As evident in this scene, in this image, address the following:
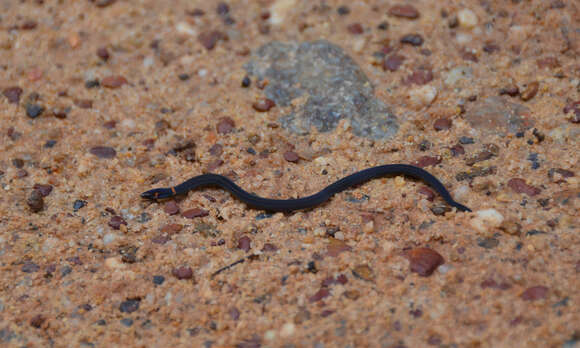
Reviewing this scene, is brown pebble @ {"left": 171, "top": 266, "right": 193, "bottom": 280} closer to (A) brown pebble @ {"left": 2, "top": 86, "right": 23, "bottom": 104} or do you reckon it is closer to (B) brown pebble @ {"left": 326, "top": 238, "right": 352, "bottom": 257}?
(B) brown pebble @ {"left": 326, "top": 238, "right": 352, "bottom": 257}

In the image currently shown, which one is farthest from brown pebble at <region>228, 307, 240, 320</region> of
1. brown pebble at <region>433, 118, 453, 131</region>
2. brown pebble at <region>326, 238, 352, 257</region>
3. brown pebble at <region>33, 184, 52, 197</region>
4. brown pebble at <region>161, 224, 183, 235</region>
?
brown pebble at <region>433, 118, 453, 131</region>

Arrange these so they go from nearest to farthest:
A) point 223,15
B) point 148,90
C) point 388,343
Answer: point 388,343, point 148,90, point 223,15

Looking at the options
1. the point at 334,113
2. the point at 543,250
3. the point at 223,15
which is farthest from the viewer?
the point at 223,15

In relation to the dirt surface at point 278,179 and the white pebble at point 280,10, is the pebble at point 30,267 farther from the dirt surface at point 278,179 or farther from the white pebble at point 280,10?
the white pebble at point 280,10

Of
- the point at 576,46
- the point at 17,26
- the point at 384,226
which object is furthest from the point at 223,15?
the point at 576,46

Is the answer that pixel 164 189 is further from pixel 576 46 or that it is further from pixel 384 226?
pixel 576 46

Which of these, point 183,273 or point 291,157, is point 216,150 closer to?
point 291,157

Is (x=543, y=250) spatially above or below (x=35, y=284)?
above

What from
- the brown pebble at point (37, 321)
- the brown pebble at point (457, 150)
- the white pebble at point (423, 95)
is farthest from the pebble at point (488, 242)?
the brown pebble at point (37, 321)
